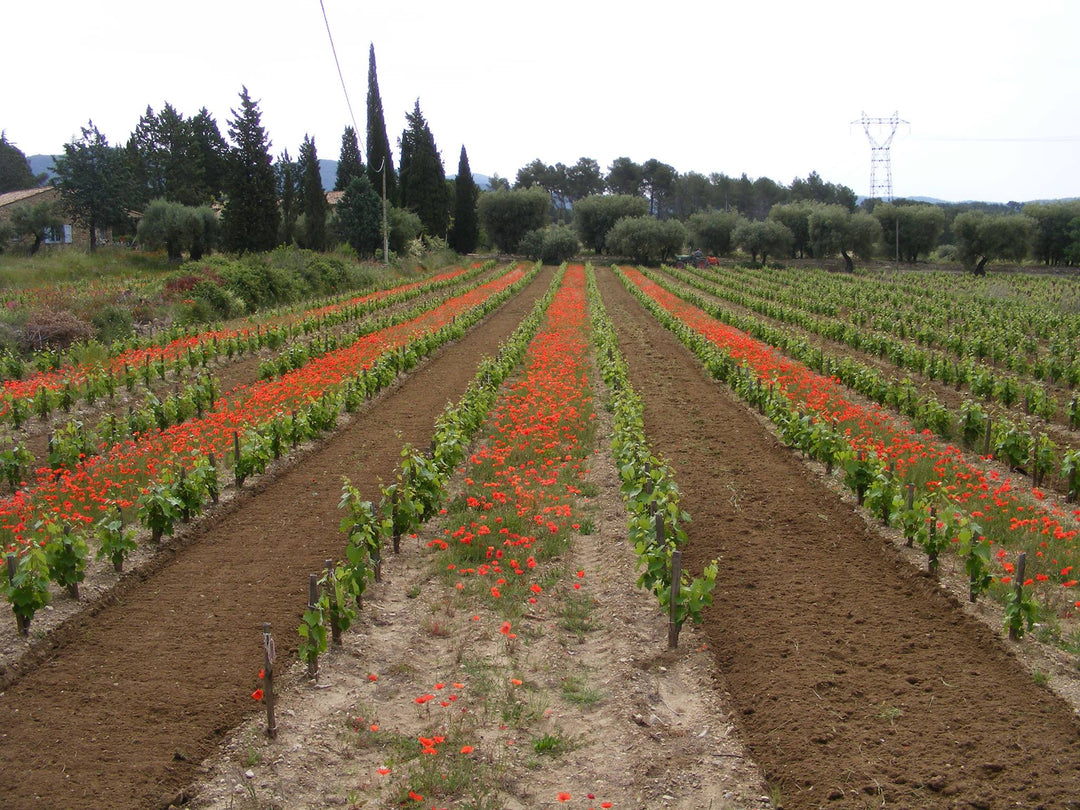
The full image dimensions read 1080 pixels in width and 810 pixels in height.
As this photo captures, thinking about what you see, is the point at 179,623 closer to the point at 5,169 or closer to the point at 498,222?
the point at 498,222

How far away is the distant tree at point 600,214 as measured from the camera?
271 feet

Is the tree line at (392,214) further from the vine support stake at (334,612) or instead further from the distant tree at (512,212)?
the vine support stake at (334,612)

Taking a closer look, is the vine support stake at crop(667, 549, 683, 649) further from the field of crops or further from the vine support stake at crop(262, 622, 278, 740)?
the vine support stake at crop(262, 622, 278, 740)

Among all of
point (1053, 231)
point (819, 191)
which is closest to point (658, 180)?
point (819, 191)

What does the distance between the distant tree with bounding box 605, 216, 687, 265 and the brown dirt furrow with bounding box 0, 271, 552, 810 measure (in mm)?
66048

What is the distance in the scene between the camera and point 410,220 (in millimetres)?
60219

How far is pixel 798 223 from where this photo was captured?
3248 inches

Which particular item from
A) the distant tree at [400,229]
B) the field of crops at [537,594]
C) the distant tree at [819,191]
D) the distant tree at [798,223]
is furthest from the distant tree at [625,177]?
the field of crops at [537,594]

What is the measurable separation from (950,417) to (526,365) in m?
10.3

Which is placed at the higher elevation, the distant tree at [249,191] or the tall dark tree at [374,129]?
the tall dark tree at [374,129]

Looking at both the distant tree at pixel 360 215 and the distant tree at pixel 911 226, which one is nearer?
the distant tree at pixel 360 215

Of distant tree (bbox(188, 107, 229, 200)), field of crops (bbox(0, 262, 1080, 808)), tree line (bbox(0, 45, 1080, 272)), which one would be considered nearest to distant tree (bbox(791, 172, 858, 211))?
tree line (bbox(0, 45, 1080, 272))

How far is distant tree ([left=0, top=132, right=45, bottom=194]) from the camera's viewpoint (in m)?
87.0

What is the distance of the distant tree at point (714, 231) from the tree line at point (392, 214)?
15cm
